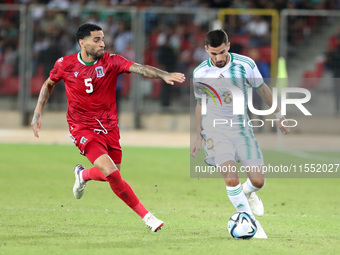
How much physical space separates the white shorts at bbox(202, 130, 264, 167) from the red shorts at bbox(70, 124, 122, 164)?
1148 millimetres

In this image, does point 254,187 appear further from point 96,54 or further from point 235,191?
point 96,54

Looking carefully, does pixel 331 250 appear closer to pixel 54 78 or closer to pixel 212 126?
pixel 212 126

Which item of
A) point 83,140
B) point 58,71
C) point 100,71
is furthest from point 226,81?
point 58,71

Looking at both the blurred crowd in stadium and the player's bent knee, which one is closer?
the player's bent knee

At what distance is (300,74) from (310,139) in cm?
212

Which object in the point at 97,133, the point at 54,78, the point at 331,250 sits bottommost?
the point at 331,250

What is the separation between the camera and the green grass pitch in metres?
7.23

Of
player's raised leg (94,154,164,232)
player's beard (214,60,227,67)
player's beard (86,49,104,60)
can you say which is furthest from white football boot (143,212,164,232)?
player's beard (86,49,104,60)

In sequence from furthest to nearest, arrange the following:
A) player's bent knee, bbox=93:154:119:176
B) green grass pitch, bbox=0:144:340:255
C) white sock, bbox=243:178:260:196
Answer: white sock, bbox=243:178:260:196 < player's bent knee, bbox=93:154:119:176 < green grass pitch, bbox=0:144:340:255

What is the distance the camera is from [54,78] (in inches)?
343

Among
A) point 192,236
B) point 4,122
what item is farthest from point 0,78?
point 192,236

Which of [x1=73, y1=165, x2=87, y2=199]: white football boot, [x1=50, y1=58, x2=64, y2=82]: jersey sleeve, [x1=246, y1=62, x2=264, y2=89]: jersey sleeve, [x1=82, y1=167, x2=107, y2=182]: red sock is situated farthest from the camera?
[x1=73, y1=165, x2=87, y2=199]: white football boot

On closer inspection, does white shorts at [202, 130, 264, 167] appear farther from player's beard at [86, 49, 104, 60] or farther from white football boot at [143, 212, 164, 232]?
player's beard at [86, 49, 104, 60]

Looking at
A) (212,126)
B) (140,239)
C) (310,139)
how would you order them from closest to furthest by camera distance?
(140,239), (212,126), (310,139)
